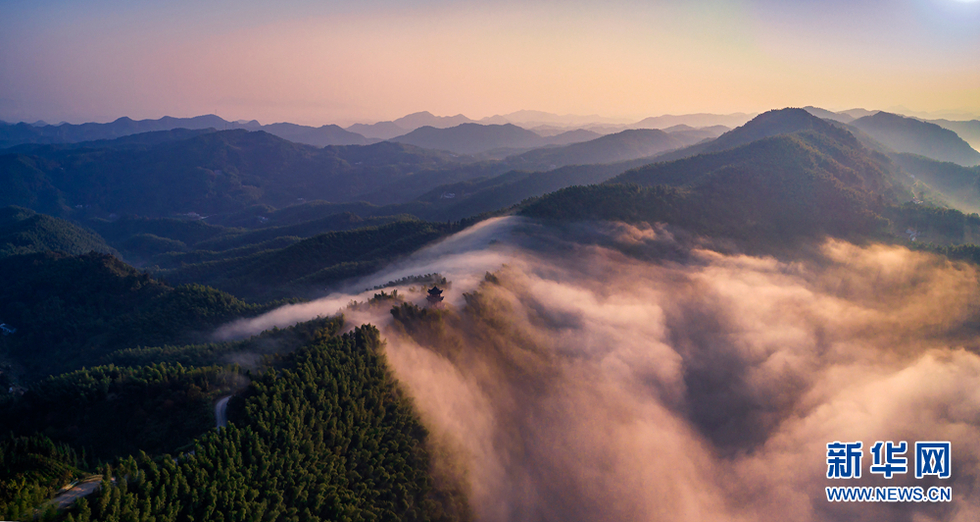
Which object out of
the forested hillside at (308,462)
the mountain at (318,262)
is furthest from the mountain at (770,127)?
the forested hillside at (308,462)

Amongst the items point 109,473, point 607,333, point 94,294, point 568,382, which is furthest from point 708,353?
point 94,294

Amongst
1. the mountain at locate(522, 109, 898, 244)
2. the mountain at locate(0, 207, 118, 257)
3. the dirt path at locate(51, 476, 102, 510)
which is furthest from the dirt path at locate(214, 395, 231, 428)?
the mountain at locate(0, 207, 118, 257)

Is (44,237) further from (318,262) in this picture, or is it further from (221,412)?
(221,412)

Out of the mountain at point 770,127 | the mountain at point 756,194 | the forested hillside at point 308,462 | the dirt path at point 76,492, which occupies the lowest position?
the forested hillside at point 308,462

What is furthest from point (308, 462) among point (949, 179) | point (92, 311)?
point (949, 179)

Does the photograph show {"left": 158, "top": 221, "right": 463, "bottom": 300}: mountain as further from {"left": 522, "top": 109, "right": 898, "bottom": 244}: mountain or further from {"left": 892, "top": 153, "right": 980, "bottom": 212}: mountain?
{"left": 892, "top": 153, "right": 980, "bottom": 212}: mountain

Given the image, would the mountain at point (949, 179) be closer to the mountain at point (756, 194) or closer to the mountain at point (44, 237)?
the mountain at point (756, 194)
